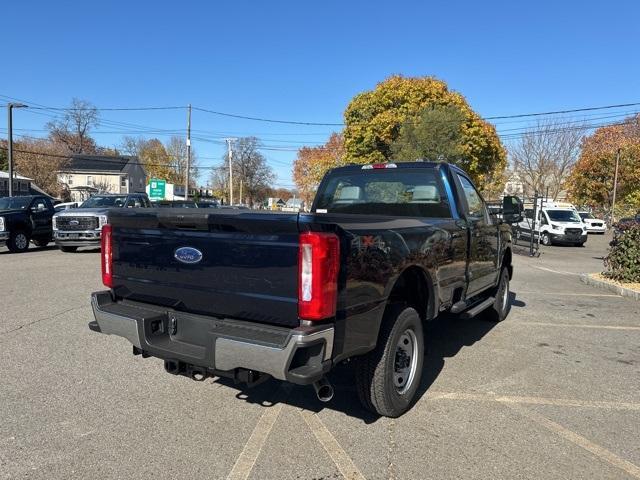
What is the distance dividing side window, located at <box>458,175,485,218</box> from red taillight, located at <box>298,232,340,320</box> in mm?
3185

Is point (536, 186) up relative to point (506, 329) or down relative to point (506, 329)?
up

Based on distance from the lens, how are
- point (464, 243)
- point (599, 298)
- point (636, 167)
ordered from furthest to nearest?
point (636, 167) < point (599, 298) < point (464, 243)

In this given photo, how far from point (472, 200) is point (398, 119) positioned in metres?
25.4

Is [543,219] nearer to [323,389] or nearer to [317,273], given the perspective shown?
[323,389]

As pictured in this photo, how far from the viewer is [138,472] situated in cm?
301

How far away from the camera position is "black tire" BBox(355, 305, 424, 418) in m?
3.59

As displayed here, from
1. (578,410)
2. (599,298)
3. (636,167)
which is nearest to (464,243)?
(578,410)

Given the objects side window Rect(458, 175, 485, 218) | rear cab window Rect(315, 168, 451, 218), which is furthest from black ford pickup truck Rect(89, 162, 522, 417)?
side window Rect(458, 175, 485, 218)

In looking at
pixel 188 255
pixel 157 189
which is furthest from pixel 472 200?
pixel 157 189

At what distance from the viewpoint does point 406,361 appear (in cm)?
405

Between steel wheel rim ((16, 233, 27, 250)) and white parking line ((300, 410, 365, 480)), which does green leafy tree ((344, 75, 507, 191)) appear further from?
white parking line ((300, 410, 365, 480))

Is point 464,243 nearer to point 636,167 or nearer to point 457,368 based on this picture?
point 457,368

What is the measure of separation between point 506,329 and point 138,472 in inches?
204

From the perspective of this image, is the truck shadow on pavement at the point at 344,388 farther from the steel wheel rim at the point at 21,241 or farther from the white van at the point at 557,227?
the white van at the point at 557,227
